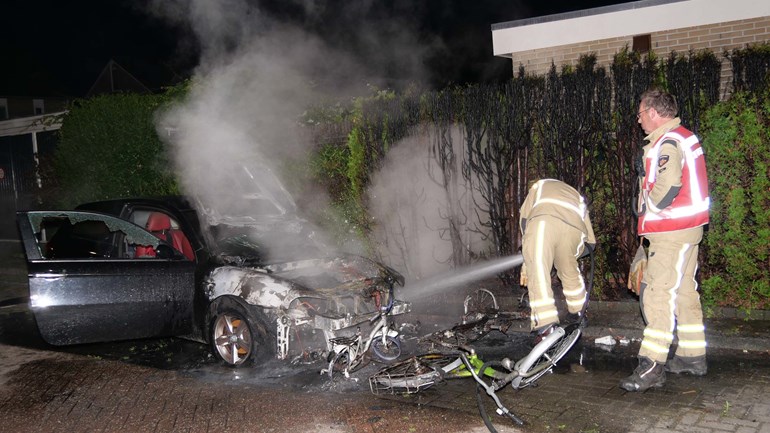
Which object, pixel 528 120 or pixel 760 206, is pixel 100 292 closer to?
pixel 528 120

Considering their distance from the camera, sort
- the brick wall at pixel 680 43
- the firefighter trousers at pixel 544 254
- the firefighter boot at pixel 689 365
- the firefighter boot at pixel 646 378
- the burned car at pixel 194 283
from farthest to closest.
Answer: the brick wall at pixel 680 43, the burned car at pixel 194 283, the firefighter trousers at pixel 544 254, the firefighter boot at pixel 689 365, the firefighter boot at pixel 646 378

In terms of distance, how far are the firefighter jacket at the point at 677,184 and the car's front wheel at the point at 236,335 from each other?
3335 mm

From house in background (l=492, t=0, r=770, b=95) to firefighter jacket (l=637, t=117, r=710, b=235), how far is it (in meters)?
4.46

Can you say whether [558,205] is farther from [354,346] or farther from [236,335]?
[236,335]

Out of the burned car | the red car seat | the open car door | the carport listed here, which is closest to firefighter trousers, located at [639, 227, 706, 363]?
the burned car

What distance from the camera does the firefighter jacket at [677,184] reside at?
4.71 meters

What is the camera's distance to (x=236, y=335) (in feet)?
18.9

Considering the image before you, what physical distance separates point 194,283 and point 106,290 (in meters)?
0.78

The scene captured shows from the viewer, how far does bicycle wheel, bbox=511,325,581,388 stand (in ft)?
14.6

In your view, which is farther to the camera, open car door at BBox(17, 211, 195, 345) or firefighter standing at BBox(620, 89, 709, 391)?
open car door at BBox(17, 211, 195, 345)

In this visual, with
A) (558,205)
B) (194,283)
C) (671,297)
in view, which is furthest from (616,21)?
(194,283)

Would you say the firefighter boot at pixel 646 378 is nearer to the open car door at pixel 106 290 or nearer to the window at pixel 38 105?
the open car door at pixel 106 290

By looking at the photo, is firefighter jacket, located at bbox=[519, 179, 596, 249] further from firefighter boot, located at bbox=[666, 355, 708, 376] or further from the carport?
the carport

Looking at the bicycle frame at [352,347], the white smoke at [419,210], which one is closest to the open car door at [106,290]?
the bicycle frame at [352,347]
